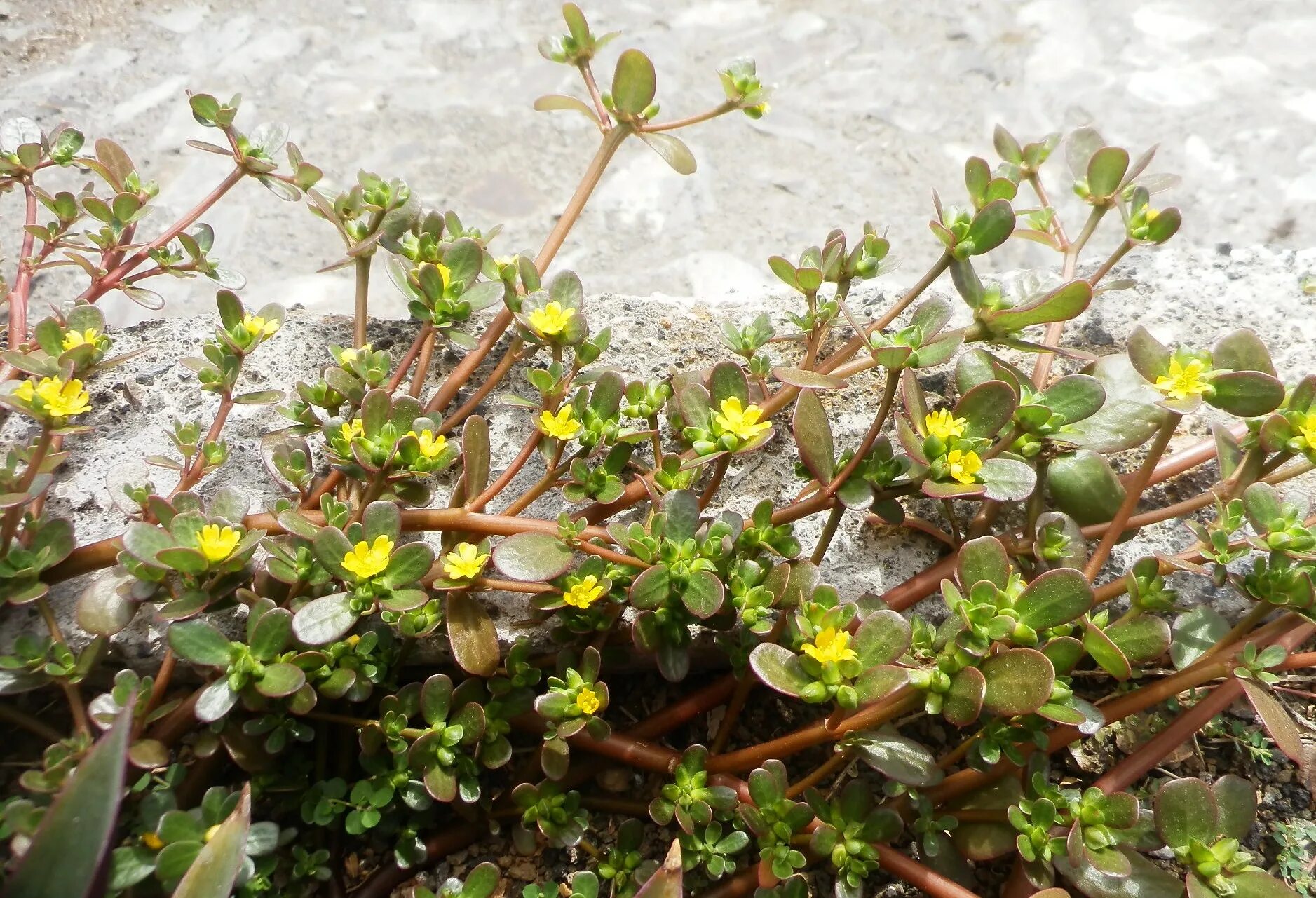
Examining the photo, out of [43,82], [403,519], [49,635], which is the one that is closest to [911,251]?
[403,519]

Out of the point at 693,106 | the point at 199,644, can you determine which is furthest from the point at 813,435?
the point at 693,106

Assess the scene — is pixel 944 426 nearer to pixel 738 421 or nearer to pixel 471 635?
pixel 738 421

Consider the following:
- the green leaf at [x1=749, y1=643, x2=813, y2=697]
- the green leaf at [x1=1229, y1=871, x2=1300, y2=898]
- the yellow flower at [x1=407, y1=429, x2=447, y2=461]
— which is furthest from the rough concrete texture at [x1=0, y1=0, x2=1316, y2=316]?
the green leaf at [x1=1229, y1=871, x2=1300, y2=898]

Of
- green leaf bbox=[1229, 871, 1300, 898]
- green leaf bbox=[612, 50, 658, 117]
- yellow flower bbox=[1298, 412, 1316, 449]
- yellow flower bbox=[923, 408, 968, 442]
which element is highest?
green leaf bbox=[612, 50, 658, 117]

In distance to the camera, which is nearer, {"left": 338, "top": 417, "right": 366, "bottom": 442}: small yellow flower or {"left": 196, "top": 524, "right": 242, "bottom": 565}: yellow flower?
{"left": 196, "top": 524, "right": 242, "bottom": 565}: yellow flower

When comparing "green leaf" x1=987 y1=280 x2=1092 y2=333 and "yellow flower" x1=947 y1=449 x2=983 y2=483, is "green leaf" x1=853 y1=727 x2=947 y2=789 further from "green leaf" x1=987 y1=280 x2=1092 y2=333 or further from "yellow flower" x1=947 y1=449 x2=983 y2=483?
"green leaf" x1=987 y1=280 x2=1092 y2=333

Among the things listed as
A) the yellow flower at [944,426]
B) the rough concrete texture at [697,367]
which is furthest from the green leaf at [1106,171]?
the yellow flower at [944,426]

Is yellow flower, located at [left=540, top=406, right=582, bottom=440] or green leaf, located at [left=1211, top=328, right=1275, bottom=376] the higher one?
green leaf, located at [left=1211, top=328, right=1275, bottom=376]

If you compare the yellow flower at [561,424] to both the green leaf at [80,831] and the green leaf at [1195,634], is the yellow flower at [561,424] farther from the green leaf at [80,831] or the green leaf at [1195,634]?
the green leaf at [1195,634]

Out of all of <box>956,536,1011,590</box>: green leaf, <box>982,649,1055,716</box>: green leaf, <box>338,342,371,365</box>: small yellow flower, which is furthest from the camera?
<box>338,342,371,365</box>: small yellow flower
